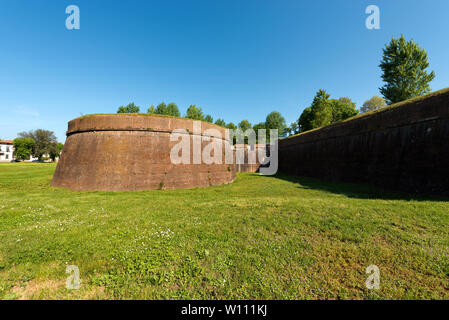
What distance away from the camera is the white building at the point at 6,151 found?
73.6 metres

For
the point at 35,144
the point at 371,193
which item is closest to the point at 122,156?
the point at 371,193

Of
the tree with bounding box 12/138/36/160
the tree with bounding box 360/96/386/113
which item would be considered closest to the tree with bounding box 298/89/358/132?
the tree with bounding box 360/96/386/113

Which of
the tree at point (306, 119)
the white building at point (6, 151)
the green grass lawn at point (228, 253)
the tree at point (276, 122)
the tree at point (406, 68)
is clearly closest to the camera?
the green grass lawn at point (228, 253)

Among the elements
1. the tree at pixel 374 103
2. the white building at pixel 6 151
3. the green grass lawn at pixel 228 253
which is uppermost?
the tree at pixel 374 103

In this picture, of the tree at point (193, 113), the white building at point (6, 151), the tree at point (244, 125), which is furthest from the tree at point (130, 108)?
the white building at point (6, 151)

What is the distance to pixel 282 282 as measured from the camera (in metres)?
2.78

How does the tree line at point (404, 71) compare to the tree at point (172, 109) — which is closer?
the tree line at point (404, 71)

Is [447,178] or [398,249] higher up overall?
[447,178]

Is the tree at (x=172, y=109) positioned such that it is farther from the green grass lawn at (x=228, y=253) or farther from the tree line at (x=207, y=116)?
the green grass lawn at (x=228, y=253)

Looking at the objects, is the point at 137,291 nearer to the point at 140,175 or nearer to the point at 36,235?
the point at 36,235

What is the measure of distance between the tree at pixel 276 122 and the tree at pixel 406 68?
113 ft
